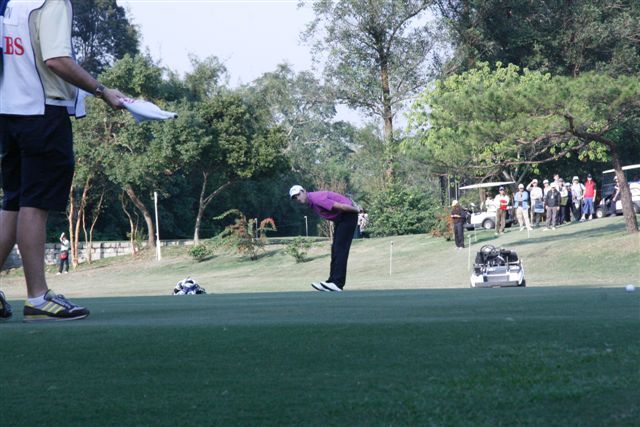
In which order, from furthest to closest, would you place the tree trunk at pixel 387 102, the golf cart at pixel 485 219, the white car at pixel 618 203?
the tree trunk at pixel 387 102 → the golf cart at pixel 485 219 → the white car at pixel 618 203

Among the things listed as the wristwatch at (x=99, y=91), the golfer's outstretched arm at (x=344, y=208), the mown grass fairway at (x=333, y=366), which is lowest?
the mown grass fairway at (x=333, y=366)

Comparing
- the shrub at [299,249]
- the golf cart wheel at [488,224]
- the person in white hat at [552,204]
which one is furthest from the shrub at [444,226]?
the shrub at [299,249]

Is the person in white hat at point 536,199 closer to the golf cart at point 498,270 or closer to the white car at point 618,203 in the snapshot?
the white car at point 618,203

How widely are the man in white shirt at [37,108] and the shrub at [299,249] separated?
39.5 meters

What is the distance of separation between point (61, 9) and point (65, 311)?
179cm

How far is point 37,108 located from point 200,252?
43.3 m

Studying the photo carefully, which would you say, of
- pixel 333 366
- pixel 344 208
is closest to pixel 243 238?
pixel 344 208

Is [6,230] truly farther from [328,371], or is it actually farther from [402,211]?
[402,211]

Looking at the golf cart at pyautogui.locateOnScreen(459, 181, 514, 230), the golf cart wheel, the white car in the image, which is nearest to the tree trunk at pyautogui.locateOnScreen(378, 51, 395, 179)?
the golf cart at pyautogui.locateOnScreen(459, 181, 514, 230)

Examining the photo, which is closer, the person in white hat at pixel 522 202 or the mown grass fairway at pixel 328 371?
the mown grass fairway at pixel 328 371

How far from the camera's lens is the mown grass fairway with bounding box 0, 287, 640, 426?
3.02 metres

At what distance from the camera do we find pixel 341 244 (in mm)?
14352

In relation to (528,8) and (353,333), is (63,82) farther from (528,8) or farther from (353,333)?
(528,8)

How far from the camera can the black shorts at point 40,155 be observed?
5508 millimetres
